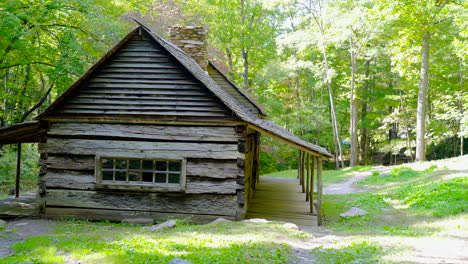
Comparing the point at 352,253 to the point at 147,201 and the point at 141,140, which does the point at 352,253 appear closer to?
the point at 147,201

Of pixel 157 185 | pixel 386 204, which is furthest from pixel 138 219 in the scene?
pixel 386 204

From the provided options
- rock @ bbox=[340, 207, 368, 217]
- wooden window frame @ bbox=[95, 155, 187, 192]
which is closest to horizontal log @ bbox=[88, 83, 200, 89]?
wooden window frame @ bbox=[95, 155, 187, 192]

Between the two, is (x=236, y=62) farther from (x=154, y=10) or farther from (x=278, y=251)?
(x=278, y=251)

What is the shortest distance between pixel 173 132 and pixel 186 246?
454 cm

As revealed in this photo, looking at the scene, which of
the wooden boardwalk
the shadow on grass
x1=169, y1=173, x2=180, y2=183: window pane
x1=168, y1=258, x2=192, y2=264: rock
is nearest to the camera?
x1=168, y1=258, x2=192, y2=264: rock

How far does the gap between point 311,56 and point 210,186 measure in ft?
89.4

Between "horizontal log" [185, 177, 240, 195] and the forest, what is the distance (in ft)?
26.9

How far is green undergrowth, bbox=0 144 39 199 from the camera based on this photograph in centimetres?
1843

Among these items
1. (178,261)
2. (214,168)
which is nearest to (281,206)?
(214,168)

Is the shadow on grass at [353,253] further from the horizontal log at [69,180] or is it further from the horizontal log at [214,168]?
the horizontal log at [69,180]

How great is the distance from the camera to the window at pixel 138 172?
10328mm

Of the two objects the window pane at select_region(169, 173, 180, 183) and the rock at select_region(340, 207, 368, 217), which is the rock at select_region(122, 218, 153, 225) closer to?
the window pane at select_region(169, 173, 180, 183)

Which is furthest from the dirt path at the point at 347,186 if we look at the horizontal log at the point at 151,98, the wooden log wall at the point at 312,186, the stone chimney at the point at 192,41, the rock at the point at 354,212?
the horizontal log at the point at 151,98

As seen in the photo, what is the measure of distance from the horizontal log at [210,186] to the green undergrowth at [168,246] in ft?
5.12
